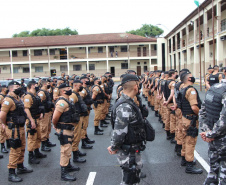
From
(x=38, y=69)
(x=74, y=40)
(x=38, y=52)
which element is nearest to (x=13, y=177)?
(x=74, y=40)

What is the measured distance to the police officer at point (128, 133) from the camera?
300cm

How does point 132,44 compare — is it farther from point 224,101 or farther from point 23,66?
point 224,101

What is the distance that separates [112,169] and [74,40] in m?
39.7

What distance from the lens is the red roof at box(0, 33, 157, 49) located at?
1601 inches

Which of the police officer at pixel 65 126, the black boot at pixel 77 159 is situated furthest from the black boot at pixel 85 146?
the police officer at pixel 65 126

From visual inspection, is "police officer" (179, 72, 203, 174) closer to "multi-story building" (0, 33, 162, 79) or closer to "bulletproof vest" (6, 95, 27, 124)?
"bulletproof vest" (6, 95, 27, 124)

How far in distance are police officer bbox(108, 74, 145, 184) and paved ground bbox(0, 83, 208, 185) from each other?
1.31m

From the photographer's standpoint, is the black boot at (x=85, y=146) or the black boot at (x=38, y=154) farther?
the black boot at (x=85, y=146)

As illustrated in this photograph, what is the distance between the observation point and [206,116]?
3.54 metres

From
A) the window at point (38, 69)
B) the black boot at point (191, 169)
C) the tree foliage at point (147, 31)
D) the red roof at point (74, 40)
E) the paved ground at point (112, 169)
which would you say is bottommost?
the paved ground at point (112, 169)

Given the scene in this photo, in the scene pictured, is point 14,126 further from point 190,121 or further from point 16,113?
point 190,121

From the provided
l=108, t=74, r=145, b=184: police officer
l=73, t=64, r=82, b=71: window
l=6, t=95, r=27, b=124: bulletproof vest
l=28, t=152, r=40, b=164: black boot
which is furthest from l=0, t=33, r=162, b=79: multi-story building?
l=108, t=74, r=145, b=184: police officer

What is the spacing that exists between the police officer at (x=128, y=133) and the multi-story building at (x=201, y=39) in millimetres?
16455

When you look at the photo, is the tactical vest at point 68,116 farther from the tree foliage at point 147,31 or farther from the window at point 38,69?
the tree foliage at point 147,31
